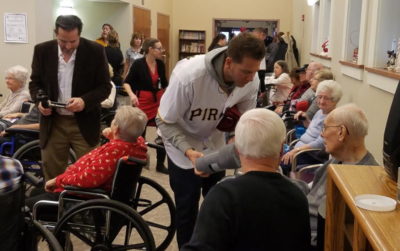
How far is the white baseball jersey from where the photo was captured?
82.0 inches

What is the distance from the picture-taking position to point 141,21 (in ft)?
29.6

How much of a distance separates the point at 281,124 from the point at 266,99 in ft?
17.5

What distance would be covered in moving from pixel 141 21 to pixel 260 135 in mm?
8073

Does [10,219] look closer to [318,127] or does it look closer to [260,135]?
[260,135]

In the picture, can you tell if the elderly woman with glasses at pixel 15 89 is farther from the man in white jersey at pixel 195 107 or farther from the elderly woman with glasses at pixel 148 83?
the man in white jersey at pixel 195 107

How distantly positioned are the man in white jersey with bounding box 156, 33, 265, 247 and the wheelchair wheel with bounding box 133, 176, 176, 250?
42cm

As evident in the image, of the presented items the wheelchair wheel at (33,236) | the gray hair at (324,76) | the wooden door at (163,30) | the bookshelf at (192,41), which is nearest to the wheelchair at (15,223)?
the wheelchair wheel at (33,236)

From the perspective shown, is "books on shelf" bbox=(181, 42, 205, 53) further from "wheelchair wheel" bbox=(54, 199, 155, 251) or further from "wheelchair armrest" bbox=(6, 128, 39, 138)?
"wheelchair wheel" bbox=(54, 199, 155, 251)

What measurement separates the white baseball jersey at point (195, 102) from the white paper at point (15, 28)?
11.6 feet

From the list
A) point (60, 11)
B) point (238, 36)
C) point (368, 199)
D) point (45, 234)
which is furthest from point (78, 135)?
point (60, 11)

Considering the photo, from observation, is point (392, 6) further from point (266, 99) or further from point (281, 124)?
point (266, 99)

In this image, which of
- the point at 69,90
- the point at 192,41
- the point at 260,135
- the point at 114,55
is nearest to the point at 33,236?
the point at 260,135

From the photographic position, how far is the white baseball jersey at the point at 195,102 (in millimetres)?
2082

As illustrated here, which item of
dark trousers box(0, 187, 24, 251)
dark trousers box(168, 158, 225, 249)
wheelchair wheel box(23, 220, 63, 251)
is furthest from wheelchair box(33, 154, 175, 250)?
dark trousers box(0, 187, 24, 251)
